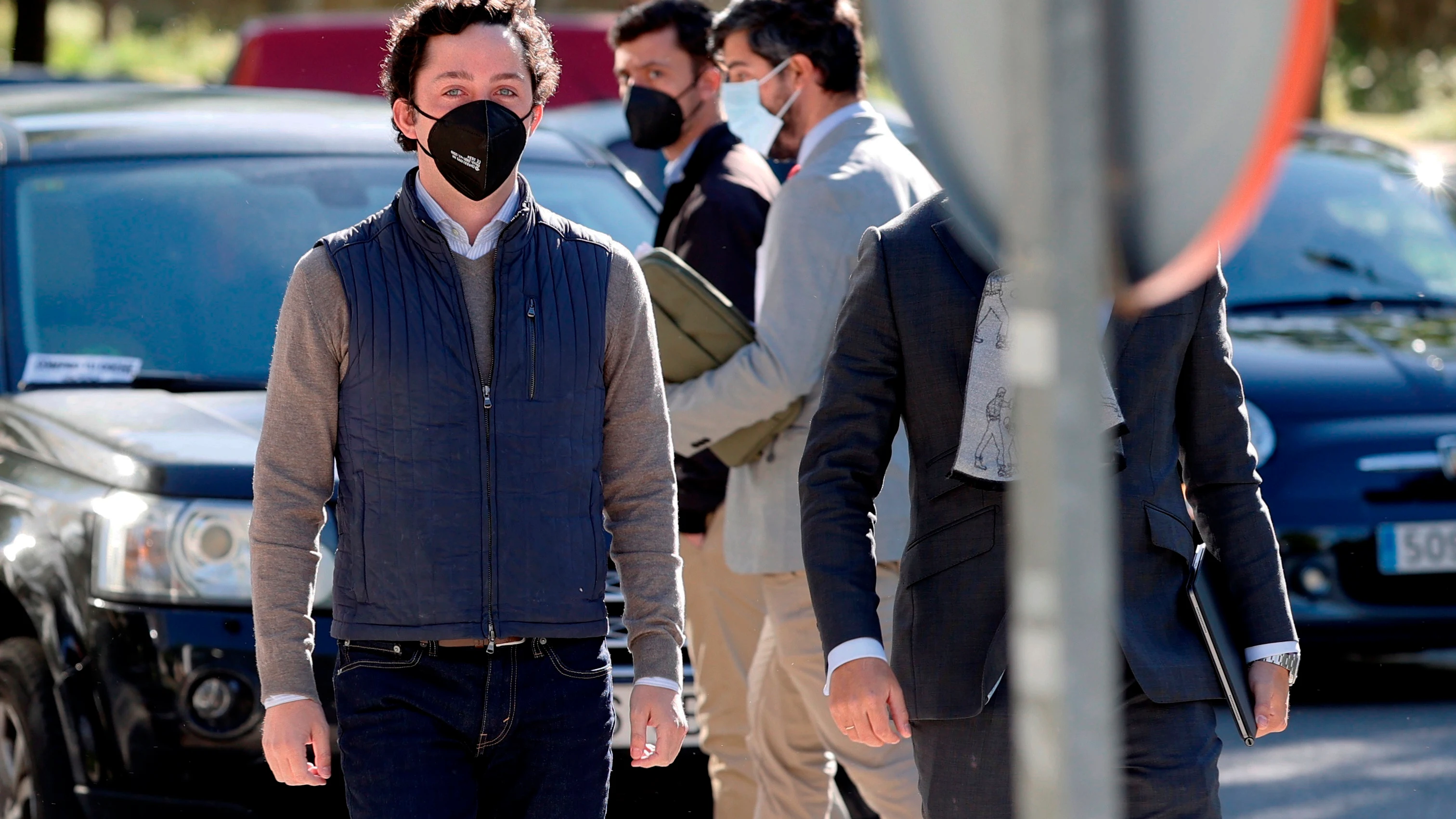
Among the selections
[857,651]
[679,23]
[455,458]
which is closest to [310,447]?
[455,458]

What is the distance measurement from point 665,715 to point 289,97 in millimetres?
3609

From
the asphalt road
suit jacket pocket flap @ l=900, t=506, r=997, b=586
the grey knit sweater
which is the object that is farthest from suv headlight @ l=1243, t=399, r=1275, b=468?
the grey knit sweater

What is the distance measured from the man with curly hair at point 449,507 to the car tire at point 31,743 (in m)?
1.40

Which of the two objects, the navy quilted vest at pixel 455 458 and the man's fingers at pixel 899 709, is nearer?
the navy quilted vest at pixel 455 458

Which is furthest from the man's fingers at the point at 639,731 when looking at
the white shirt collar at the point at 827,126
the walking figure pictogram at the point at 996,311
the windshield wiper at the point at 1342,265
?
the windshield wiper at the point at 1342,265

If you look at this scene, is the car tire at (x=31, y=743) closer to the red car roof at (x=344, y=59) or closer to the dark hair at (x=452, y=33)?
the dark hair at (x=452, y=33)

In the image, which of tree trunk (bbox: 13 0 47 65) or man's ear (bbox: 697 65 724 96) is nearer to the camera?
man's ear (bbox: 697 65 724 96)

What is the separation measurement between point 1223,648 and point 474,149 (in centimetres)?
141

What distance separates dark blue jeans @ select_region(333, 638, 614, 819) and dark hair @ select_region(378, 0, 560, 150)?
88 cm

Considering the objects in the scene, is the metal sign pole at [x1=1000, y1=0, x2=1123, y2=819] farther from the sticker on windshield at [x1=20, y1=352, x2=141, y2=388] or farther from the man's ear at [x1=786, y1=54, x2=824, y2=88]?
the sticker on windshield at [x1=20, y1=352, x2=141, y2=388]

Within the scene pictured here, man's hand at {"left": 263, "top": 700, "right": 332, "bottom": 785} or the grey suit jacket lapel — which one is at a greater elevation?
the grey suit jacket lapel

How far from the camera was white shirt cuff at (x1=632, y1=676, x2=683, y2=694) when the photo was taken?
3.05m

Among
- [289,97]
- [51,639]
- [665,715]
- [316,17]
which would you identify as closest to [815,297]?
[665,715]

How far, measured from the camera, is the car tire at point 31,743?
13.3ft
